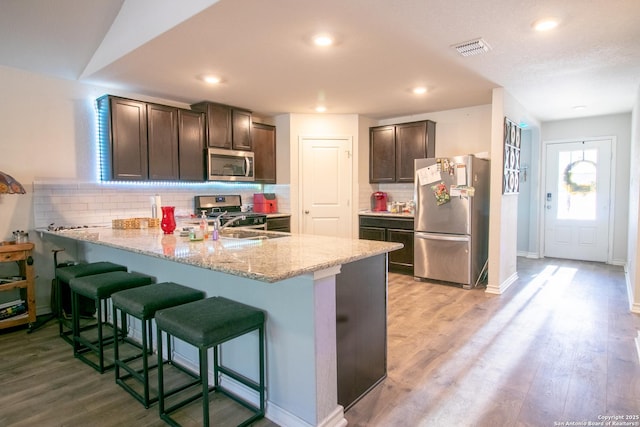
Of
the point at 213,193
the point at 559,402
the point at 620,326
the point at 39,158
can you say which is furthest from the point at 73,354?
the point at 620,326

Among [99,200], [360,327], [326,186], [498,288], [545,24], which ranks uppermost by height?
[545,24]

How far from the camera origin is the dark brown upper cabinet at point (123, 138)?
380 centimetres

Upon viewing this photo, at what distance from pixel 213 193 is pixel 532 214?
212 inches

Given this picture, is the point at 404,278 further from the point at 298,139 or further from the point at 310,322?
the point at 310,322

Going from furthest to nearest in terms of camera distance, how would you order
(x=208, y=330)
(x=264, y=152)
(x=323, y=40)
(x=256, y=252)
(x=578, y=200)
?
(x=578, y=200)
(x=264, y=152)
(x=323, y=40)
(x=256, y=252)
(x=208, y=330)

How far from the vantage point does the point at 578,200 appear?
6027mm

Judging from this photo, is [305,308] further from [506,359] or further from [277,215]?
[277,215]

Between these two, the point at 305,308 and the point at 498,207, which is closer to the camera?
the point at 305,308

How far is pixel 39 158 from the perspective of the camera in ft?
11.7

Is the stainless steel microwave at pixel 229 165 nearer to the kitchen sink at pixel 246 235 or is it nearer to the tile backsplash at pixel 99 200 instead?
the tile backsplash at pixel 99 200

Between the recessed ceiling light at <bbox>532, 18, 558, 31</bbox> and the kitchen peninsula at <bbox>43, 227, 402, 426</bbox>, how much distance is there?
6.17ft

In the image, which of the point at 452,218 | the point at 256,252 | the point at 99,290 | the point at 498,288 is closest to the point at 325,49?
the point at 256,252

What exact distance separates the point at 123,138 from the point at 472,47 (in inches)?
137

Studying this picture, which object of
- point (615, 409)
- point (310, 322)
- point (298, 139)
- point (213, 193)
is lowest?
point (615, 409)
